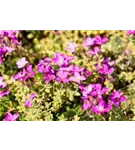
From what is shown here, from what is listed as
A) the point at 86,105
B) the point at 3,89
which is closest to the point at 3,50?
the point at 3,89

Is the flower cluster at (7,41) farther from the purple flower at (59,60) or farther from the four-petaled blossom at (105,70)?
the four-petaled blossom at (105,70)

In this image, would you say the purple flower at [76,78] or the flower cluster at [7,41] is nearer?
the purple flower at [76,78]

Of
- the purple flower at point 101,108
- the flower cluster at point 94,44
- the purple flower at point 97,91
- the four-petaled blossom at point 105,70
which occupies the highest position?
the flower cluster at point 94,44

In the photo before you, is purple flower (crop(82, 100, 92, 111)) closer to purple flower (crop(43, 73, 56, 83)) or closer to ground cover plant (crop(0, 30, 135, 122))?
ground cover plant (crop(0, 30, 135, 122))

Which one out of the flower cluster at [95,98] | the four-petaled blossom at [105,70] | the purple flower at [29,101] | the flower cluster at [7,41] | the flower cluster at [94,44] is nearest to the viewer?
the purple flower at [29,101]

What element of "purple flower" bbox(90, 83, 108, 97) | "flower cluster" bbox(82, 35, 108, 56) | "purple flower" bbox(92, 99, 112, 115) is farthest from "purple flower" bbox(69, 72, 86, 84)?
"flower cluster" bbox(82, 35, 108, 56)

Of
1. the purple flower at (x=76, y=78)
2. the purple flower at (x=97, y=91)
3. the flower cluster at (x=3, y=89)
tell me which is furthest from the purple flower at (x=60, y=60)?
the flower cluster at (x=3, y=89)
